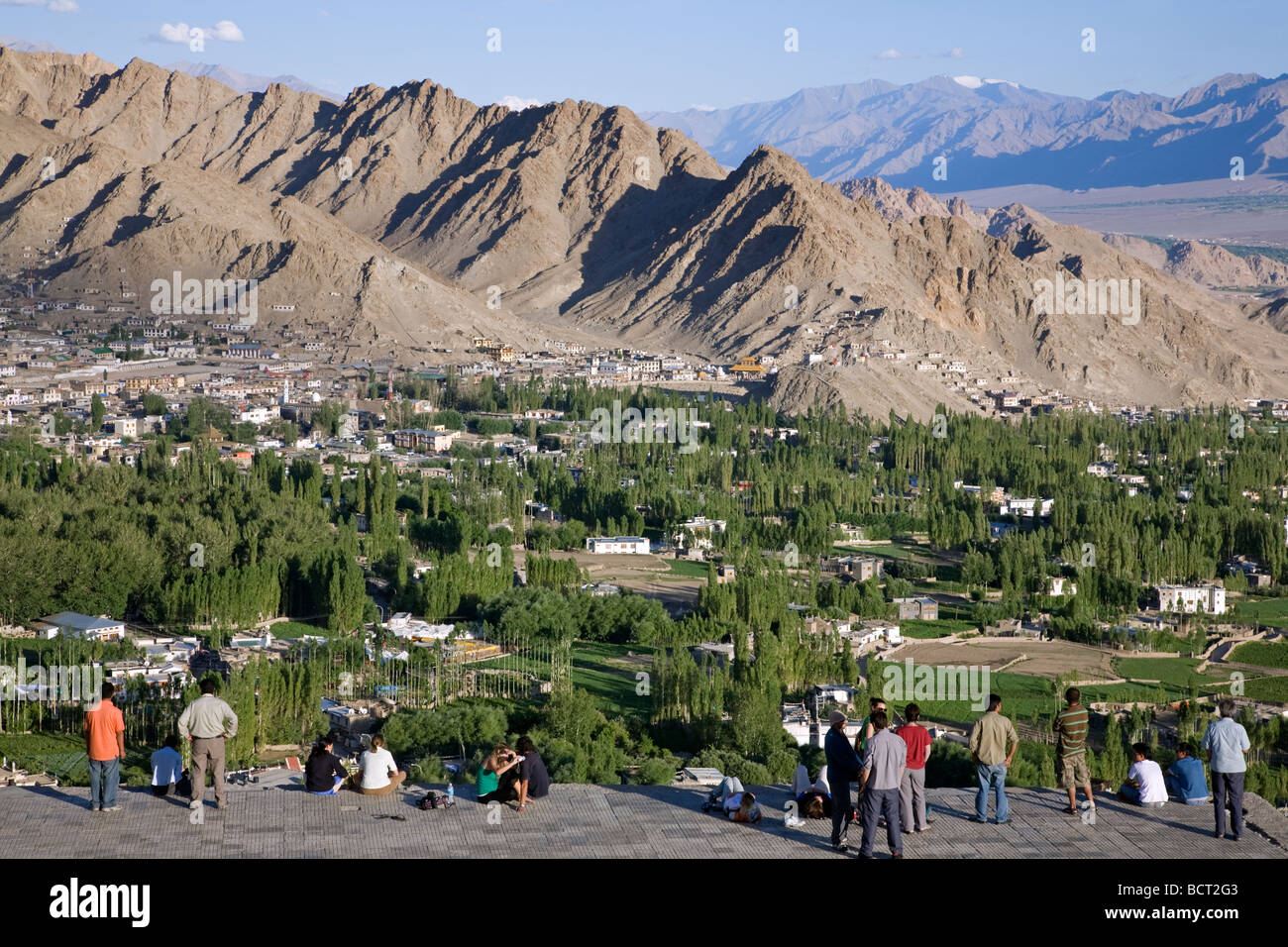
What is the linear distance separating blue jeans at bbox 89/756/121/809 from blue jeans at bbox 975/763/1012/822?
7.87 meters

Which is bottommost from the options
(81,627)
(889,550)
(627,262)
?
(889,550)

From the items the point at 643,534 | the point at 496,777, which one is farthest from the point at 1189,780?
the point at 643,534

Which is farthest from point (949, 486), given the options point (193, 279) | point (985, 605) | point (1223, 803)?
point (193, 279)

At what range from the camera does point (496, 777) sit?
1545 centimetres

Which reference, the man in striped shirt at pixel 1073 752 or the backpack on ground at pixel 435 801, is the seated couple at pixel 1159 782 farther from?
the backpack on ground at pixel 435 801

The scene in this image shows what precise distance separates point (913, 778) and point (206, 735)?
6425mm

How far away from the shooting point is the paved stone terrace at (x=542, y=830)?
1377cm

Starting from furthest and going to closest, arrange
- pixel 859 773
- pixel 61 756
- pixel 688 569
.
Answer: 1. pixel 688 569
2. pixel 61 756
3. pixel 859 773

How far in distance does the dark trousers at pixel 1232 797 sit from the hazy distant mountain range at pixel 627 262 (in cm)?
8159

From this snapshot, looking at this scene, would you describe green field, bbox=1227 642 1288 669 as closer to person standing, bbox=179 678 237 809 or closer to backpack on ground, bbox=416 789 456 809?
backpack on ground, bbox=416 789 456 809

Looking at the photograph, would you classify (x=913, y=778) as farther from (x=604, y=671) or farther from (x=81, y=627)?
(x=81, y=627)

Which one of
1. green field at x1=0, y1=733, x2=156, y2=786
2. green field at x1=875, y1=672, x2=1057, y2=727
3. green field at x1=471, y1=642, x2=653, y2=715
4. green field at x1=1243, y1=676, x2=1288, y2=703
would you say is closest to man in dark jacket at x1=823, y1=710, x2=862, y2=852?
green field at x1=0, y1=733, x2=156, y2=786

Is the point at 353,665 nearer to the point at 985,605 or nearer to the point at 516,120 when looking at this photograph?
the point at 985,605

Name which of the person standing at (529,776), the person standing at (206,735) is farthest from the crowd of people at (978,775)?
the person standing at (206,735)
